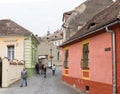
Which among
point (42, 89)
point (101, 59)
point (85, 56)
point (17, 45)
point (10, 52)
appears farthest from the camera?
point (10, 52)

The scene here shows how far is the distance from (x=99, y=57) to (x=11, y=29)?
24722 mm

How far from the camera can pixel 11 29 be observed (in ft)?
146

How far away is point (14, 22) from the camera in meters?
46.8

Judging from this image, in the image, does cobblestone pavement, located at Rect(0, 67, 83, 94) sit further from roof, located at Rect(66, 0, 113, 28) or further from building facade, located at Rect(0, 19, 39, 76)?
roof, located at Rect(66, 0, 113, 28)

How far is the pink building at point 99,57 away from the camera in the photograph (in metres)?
18.8

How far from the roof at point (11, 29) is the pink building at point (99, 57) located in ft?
48.0

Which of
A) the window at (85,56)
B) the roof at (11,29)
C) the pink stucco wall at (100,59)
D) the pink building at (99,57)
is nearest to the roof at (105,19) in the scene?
the pink building at (99,57)

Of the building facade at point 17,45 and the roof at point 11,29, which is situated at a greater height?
the roof at point 11,29

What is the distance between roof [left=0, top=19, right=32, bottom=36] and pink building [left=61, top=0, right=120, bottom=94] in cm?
1462

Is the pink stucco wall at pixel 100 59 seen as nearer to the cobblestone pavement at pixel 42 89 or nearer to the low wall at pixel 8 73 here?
the cobblestone pavement at pixel 42 89

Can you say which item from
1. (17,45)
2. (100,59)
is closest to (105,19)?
(100,59)

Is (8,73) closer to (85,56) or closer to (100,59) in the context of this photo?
(85,56)

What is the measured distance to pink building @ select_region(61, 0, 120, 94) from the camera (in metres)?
18.8

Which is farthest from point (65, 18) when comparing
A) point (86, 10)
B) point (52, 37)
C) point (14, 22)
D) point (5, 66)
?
point (52, 37)
